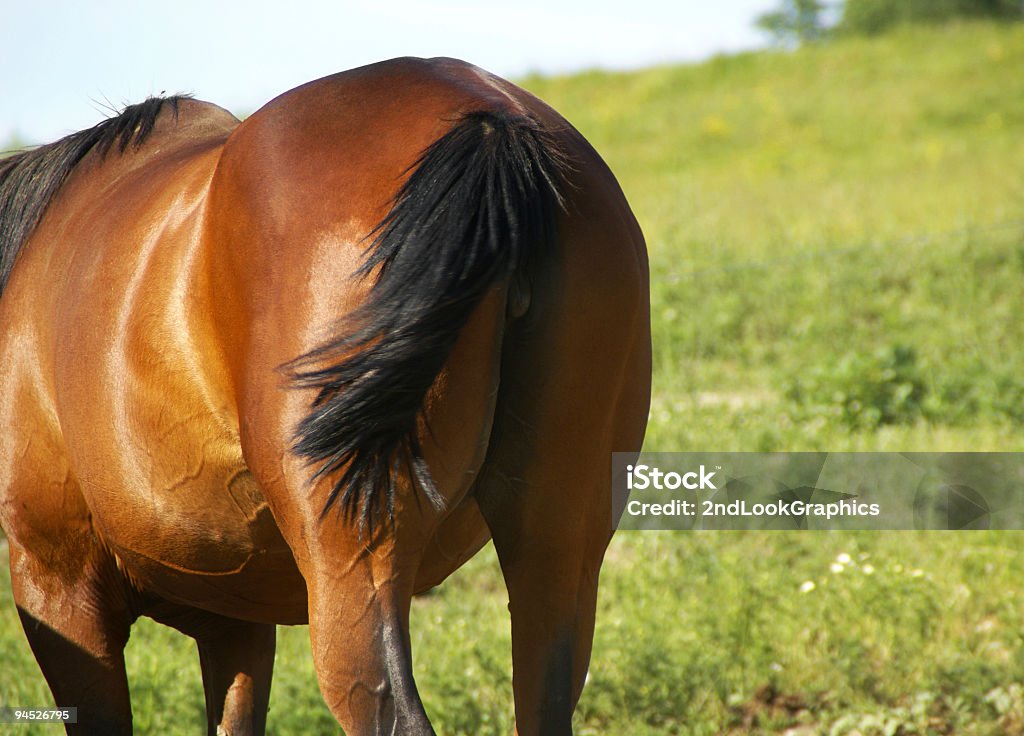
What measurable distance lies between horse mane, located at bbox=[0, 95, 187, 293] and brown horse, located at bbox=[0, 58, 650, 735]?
51 centimetres

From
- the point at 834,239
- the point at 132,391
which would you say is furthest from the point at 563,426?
the point at 834,239

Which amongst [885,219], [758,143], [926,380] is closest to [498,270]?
[926,380]

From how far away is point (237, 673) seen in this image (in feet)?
9.09

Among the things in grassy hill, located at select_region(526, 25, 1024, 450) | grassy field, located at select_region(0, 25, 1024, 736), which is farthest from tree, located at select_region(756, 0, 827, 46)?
grassy field, located at select_region(0, 25, 1024, 736)

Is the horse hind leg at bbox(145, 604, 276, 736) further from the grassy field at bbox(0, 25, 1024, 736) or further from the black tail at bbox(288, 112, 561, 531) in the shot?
the black tail at bbox(288, 112, 561, 531)

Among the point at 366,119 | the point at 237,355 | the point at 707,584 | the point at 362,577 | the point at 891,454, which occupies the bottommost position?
the point at 707,584

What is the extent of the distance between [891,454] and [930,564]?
0.93m

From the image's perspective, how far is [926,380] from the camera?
605cm

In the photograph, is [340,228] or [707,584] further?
[707,584]

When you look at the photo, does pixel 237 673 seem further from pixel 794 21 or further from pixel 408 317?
pixel 794 21

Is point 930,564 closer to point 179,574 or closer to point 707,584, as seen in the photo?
point 707,584

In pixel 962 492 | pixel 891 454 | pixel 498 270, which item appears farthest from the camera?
pixel 891 454

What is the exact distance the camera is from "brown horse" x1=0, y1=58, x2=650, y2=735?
1.58 m

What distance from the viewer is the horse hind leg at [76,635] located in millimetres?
2416
